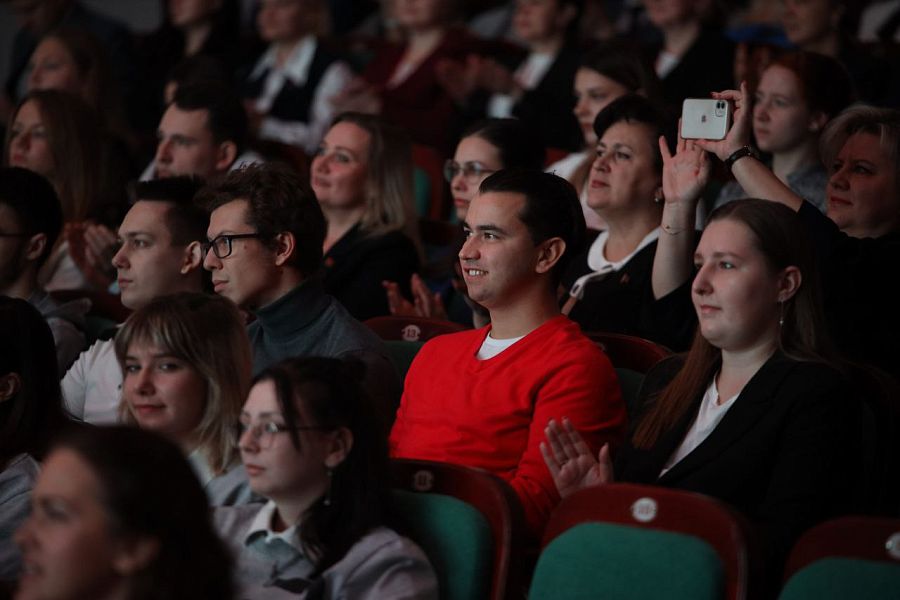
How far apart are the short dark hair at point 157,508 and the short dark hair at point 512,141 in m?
2.40

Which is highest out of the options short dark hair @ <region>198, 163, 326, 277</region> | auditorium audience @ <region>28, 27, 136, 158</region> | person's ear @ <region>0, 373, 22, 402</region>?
auditorium audience @ <region>28, 27, 136, 158</region>

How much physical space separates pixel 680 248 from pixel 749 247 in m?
0.64

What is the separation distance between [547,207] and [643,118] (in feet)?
2.50

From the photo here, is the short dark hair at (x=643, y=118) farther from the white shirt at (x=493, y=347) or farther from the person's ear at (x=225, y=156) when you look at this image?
the person's ear at (x=225, y=156)

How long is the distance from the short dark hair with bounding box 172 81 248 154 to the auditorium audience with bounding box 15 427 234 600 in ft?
9.81

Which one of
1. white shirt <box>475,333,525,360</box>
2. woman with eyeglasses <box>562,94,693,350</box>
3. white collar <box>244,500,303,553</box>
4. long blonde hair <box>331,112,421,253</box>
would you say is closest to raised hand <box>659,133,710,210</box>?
woman with eyeglasses <box>562,94,693,350</box>

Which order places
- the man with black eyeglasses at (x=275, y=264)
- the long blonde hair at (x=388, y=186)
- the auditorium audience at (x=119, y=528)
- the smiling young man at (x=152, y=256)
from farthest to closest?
the long blonde hair at (x=388, y=186), the smiling young man at (x=152, y=256), the man with black eyeglasses at (x=275, y=264), the auditorium audience at (x=119, y=528)

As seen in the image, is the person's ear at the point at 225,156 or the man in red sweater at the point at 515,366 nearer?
the man in red sweater at the point at 515,366

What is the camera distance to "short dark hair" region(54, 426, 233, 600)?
196 centimetres

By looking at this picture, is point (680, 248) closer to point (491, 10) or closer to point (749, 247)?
point (749, 247)

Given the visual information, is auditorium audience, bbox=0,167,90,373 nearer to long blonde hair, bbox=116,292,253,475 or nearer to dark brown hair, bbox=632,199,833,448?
long blonde hair, bbox=116,292,253,475

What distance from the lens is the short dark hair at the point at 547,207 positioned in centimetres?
315

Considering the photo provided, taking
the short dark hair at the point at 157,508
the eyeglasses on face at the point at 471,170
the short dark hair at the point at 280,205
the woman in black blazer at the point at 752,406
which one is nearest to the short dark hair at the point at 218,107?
the eyeglasses on face at the point at 471,170

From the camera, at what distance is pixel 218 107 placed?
16.1 feet
